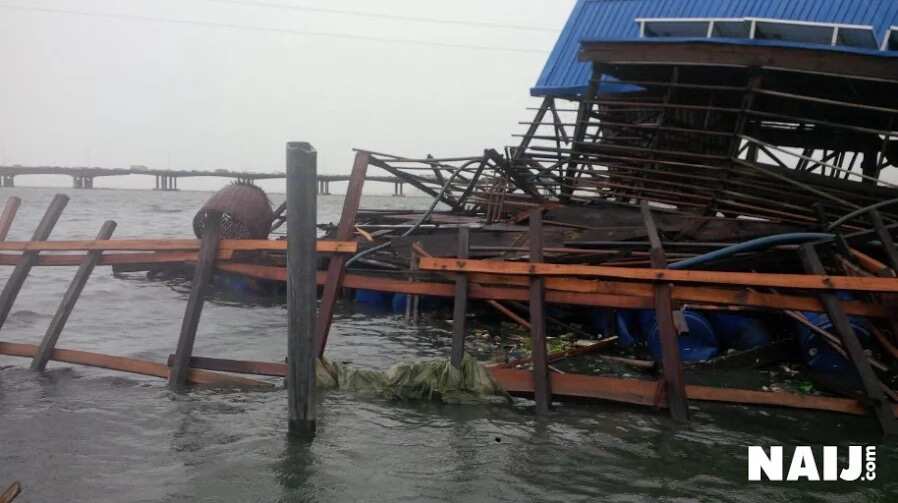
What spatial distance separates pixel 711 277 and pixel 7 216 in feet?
28.3

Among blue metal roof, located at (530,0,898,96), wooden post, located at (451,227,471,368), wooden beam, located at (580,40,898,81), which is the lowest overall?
wooden post, located at (451,227,471,368)

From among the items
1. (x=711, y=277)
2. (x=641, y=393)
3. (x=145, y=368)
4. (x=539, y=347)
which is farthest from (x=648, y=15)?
(x=145, y=368)

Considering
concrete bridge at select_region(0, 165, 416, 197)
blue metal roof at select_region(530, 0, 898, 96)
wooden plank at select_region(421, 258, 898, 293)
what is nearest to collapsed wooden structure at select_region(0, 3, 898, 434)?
wooden plank at select_region(421, 258, 898, 293)

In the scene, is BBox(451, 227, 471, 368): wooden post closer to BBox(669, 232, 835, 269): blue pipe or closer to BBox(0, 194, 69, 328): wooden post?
BBox(669, 232, 835, 269): blue pipe

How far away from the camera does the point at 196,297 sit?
8453mm

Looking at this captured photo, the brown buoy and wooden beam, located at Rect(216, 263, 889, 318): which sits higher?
the brown buoy

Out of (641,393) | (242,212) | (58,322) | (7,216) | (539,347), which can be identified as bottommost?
(641,393)

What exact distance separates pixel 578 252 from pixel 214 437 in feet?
15.4

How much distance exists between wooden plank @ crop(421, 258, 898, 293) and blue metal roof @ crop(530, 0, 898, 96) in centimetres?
701

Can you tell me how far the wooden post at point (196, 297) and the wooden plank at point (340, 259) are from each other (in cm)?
125

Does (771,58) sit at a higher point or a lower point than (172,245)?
higher

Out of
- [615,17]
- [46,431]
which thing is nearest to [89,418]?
[46,431]

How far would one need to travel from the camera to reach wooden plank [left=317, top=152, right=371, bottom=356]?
8.35 meters

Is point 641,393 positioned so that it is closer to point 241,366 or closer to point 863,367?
point 863,367
